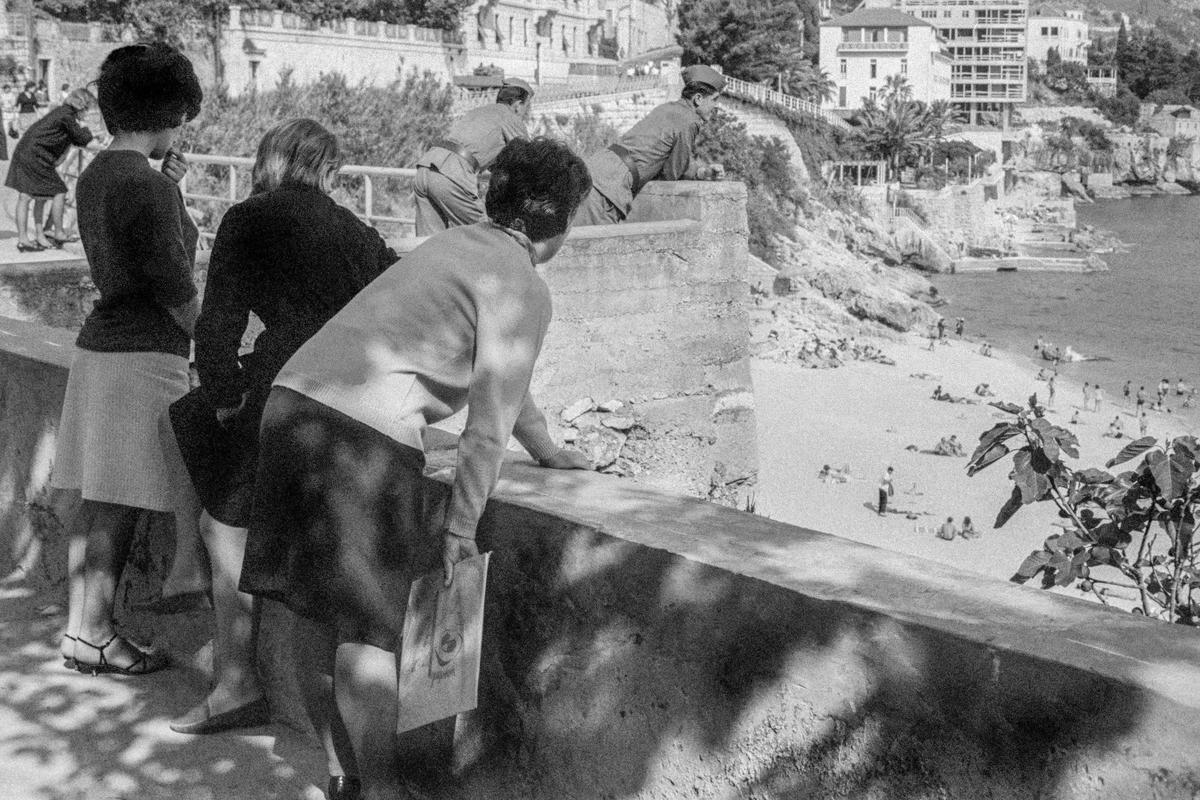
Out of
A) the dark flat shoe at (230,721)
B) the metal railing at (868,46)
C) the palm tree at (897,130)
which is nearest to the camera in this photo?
the dark flat shoe at (230,721)

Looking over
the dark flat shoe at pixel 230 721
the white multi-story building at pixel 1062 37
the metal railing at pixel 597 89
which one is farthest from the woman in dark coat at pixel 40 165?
the white multi-story building at pixel 1062 37

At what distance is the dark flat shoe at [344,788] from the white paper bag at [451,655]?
0.90ft

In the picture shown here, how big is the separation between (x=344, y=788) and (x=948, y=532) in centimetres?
2244

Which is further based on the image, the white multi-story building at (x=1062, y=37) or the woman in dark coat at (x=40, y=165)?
the white multi-story building at (x=1062, y=37)

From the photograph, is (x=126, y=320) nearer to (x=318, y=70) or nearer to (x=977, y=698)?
(x=977, y=698)

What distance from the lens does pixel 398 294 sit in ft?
10.6

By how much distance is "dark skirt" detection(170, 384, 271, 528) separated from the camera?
158 inches

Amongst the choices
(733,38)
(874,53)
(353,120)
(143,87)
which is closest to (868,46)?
(874,53)

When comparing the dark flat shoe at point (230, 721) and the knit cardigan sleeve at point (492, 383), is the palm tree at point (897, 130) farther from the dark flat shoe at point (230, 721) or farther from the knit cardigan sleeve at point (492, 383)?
the knit cardigan sleeve at point (492, 383)

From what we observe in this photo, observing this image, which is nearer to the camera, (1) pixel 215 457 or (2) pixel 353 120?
(1) pixel 215 457

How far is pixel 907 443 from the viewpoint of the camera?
109 ft

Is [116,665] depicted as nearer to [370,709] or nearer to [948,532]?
[370,709]

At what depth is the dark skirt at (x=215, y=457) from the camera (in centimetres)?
402

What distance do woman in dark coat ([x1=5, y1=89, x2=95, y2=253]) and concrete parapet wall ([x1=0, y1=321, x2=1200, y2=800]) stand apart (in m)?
10.3
